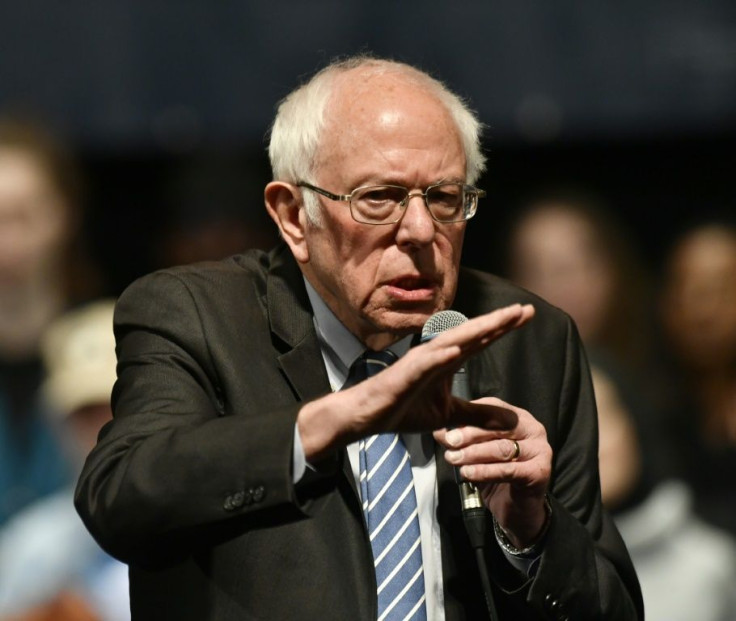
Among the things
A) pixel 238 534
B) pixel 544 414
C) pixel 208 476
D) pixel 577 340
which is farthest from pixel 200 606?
pixel 577 340

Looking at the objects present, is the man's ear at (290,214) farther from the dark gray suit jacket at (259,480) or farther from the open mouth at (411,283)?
the open mouth at (411,283)

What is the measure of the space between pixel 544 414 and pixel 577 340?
25cm

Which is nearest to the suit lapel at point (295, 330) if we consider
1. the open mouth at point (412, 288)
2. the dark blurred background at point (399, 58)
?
the open mouth at point (412, 288)

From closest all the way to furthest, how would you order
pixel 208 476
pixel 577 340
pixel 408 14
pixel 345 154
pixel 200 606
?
pixel 208 476 → pixel 200 606 → pixel 345 154 → pixel 577 340 → pixel 408 14

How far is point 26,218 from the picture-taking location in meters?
5.14

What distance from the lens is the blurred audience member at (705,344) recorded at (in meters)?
5.50

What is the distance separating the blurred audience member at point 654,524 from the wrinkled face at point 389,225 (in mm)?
2410

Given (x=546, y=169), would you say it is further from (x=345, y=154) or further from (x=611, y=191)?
(x=345, y=154)

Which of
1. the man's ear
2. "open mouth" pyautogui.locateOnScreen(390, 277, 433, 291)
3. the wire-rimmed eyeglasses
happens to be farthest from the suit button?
the man's ear

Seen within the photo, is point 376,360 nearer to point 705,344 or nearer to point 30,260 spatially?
point 30,260

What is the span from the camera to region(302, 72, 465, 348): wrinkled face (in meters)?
2.70

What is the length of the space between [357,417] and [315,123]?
2.72ft

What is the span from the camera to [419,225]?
2.67 m

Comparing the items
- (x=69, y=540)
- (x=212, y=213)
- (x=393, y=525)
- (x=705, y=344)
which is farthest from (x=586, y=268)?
(x=393, y=525)
